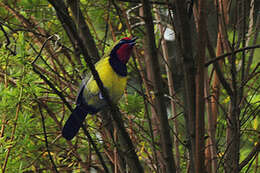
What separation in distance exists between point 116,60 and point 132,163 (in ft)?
2.02


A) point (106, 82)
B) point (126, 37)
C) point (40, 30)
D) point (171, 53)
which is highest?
point (171, 53)

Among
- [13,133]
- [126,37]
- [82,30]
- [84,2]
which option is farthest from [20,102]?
[84,2]

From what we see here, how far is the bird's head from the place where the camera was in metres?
1.47

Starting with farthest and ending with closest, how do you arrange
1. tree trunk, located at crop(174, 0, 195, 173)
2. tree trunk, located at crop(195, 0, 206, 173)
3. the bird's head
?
1. the bird's head
2. tree trunk, located at crop(174, 0, 195, 173)
3. tree trunk, located at crop(195, 0, 206, 173)

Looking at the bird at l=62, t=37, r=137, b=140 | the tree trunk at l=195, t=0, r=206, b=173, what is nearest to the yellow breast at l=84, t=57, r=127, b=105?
the bird at l=62, t=37, r=137, b=140

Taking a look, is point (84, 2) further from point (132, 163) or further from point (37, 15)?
point (132, 163)

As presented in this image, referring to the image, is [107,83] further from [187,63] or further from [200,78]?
[200,78]

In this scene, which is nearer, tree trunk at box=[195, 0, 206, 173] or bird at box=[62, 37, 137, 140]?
tree trunk at box=[195, 0, 206, 173]

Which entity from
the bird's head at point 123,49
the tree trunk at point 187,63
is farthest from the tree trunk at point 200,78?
the bird's head at point 123,49

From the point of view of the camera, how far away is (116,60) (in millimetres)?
1568

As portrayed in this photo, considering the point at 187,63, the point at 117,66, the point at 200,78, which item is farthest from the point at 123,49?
the point at 200,78

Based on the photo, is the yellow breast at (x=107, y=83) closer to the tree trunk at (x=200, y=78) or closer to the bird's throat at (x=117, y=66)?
the bird's throat at (x=117, y=66)

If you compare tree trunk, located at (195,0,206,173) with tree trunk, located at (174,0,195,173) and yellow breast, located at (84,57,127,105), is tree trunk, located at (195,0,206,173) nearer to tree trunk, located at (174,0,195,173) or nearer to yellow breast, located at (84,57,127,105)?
tree trunk, located at (174,0,195,173)

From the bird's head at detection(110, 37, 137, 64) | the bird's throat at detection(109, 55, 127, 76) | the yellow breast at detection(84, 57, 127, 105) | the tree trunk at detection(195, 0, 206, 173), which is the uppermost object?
the bird's head at detection(110, 37, 137, 64)
